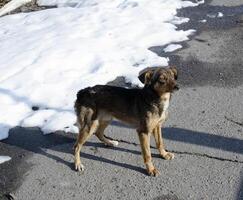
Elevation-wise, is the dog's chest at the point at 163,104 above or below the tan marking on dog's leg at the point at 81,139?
above

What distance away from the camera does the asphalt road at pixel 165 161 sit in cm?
502

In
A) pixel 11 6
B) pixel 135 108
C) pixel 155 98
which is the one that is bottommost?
pixel 11 6

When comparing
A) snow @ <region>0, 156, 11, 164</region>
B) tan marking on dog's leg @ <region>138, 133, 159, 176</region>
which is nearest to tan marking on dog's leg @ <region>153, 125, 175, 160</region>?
tan marking on dog's leg @ <region>138, 133, 159, 176</region>

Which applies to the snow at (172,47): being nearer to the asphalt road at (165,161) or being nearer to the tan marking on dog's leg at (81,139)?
the asphalt road at (165,161)

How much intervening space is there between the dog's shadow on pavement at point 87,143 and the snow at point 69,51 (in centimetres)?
13

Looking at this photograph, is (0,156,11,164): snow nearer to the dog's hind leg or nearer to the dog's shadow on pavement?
the dog's shadow on pavement

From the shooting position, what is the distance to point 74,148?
18.3 ft

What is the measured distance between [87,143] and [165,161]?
3.32 feet

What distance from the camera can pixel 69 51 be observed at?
8.47 metres

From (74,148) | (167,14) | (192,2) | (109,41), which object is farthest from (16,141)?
(192,2)

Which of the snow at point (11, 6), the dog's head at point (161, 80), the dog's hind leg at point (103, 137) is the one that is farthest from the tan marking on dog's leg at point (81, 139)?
the snow at point (11, 6)

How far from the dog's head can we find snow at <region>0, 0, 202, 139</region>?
61.0 inches

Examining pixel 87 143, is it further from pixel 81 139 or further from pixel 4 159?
pixel 4 159

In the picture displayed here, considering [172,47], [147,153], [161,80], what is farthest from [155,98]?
[172,47]
